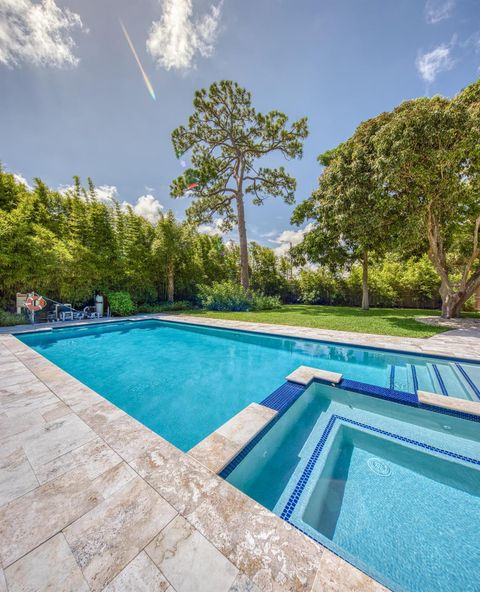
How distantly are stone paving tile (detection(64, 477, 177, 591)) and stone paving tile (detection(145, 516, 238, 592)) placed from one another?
0.29ft

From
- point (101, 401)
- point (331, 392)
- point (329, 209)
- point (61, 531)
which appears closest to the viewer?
point (61, 531)

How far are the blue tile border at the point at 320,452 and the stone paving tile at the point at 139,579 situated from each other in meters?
0.93

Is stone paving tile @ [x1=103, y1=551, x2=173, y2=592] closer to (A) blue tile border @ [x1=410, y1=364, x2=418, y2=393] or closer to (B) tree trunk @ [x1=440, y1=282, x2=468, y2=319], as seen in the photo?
(A) blue tile border @ [x1=410, y1=364, x2=418, y2=393]

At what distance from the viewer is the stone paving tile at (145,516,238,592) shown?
1.01 m

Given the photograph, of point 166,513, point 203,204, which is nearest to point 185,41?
point 203,204

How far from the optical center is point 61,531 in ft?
4.08

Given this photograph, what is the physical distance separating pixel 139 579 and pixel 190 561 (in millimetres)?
226

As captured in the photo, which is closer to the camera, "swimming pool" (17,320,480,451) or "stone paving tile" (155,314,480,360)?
"swimming pool" (17,320,480,451)

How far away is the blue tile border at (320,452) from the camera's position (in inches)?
66.9

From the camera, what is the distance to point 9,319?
25.7 feet

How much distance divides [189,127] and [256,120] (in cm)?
362

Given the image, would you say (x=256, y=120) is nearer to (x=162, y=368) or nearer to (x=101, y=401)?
(x=162, y=368)

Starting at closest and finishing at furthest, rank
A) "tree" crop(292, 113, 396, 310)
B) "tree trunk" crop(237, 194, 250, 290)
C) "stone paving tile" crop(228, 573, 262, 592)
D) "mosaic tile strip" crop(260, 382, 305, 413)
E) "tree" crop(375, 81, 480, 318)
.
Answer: "stone paving tile" crop(228, 573, 262, 592) → "mosaic tile strip" crop(260, 382, 305, 413) → "tree" crop(375, 81, 480, 318) → "tree" crop(292, 113, 396, 310) → "tree trunk" crop(237, 194, 250, 290)

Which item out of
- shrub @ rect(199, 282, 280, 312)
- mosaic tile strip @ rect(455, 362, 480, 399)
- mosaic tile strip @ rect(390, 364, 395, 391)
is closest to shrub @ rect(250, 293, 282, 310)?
shrub @ rect(199, 282, 280, 312)
